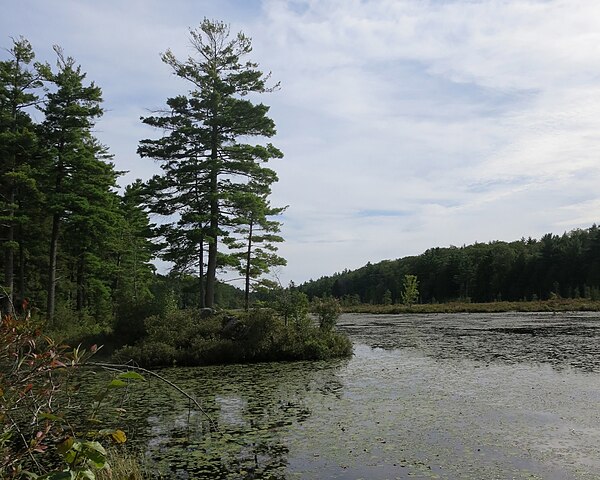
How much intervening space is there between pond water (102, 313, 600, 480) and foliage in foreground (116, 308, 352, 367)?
1129 millimetres

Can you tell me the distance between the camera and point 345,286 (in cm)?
13300

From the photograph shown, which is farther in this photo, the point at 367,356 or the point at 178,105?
the point at 178,105

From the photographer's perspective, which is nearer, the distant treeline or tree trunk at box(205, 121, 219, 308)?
tree trunk at box(205, 121, 219, 308)

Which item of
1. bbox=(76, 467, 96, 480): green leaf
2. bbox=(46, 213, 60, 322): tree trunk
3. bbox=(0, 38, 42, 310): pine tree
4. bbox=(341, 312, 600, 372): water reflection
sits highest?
bbox=(0, 38, 42, 310): pine tree

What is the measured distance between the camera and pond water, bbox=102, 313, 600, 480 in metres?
6.52

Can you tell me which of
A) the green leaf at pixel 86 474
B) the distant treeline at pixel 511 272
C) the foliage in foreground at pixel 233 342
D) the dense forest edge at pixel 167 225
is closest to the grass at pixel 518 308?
the distant treeline at pixel 511 272

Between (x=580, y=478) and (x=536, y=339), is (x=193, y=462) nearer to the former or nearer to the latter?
(x=580, y=478)

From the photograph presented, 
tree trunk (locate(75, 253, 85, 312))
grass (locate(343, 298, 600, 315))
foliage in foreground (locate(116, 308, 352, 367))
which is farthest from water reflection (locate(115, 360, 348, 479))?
grass (locate(343, 298, 600, 315))

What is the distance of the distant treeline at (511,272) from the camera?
244 feet

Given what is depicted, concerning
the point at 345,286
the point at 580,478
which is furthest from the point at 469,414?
the point at 345,286

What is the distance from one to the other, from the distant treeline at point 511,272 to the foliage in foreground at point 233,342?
43.4 m

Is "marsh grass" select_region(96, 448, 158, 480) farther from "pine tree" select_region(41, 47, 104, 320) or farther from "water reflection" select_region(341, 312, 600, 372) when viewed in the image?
"pine tree" select_region(41, 47, 104, 320)

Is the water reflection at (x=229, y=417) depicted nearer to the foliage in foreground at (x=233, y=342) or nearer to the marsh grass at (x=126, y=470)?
the marsh grass at (x=126, y=470)

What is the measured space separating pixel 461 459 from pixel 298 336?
1167 centimetres
